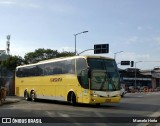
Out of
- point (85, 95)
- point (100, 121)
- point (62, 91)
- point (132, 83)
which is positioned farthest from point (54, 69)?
point (132, 83)

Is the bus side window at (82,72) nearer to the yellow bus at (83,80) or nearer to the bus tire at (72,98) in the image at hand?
the yellow bus at (83,80)

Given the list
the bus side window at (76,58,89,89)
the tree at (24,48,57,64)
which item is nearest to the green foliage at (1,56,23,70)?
the tree at (24,48,57,64)

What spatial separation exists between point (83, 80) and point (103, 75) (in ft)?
4.34

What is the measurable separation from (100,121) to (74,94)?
32.8ft

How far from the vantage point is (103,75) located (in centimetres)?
2491

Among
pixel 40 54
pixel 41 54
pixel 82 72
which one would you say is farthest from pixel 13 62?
pixel 82 72

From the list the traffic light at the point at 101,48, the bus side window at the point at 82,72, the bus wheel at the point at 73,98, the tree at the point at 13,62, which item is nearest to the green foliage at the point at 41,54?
the tree at the point at 13,62

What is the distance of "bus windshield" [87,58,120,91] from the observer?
81.0ft

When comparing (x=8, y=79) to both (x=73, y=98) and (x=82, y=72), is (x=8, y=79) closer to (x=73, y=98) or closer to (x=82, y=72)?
(x=73, y=98)

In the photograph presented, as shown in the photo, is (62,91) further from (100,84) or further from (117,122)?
(117,122)

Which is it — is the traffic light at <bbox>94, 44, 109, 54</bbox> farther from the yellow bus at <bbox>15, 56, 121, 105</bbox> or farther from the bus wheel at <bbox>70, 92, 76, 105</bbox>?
the bus wheel at <bbox>70, 92, 76, 105</bbox>

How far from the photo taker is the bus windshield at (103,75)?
973 inches

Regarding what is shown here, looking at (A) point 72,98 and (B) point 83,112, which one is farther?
(A) point 72,98

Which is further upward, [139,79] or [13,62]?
[13,62]
